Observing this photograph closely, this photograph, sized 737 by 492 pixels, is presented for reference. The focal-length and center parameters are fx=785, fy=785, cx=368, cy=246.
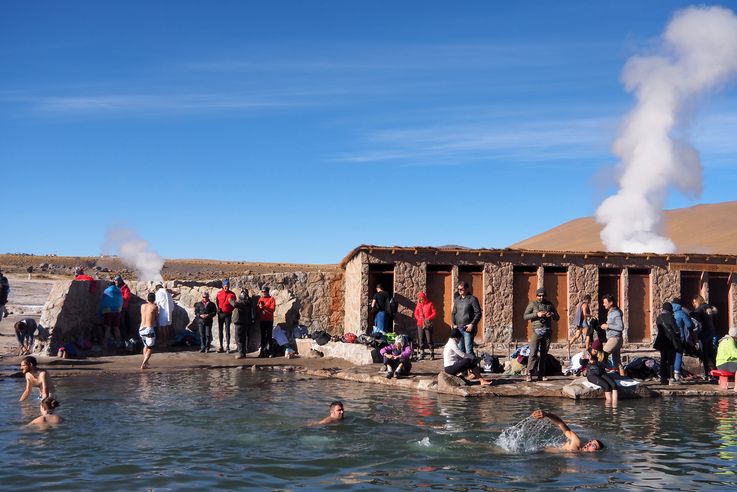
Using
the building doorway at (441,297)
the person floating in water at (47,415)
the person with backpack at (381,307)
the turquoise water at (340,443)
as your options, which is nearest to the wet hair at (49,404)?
the person floating in water at (47,415)

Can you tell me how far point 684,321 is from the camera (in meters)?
16.3

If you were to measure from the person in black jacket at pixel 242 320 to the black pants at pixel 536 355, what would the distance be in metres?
8.01

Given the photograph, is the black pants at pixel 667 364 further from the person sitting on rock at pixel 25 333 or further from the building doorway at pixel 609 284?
the person sitting on rock at pixel 25 333

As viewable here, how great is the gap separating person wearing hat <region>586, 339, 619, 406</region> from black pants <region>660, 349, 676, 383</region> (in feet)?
6.59

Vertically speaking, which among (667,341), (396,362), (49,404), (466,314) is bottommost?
(49,404)

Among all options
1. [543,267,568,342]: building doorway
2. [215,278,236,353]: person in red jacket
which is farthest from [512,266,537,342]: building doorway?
[215,278,236,353]: person in red jacket

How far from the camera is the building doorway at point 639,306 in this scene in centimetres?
2505

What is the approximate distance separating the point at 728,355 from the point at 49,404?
12649mm

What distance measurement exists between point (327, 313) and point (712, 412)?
15029mm

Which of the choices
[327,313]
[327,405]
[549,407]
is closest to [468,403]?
[549,407]

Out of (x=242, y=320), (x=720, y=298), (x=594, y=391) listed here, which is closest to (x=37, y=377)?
(x=242, y=320)

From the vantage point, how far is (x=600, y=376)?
1478cm

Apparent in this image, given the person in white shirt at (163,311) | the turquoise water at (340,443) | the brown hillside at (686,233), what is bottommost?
the turquoise water at (340,443)

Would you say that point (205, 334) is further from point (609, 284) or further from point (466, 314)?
point (609, 284)
